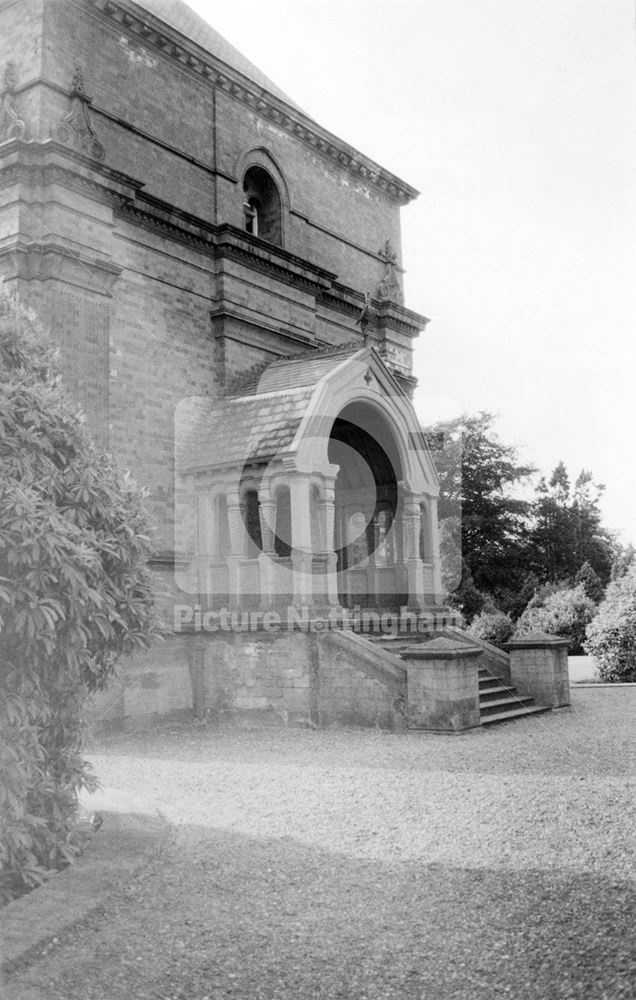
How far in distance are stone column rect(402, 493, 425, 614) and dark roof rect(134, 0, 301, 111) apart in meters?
9.19

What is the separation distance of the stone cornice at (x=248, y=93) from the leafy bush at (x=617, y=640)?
1156cm

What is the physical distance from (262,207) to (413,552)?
840 cm

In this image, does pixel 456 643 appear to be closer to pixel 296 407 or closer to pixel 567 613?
pixel 296 407

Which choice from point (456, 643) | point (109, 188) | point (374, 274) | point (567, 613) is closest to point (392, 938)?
point (456, 643)

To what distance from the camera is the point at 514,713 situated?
12.9 m

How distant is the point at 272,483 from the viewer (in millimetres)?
13594

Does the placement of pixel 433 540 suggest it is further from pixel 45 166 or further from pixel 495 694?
pixel 45 166

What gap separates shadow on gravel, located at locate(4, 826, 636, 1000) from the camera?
4039 mm

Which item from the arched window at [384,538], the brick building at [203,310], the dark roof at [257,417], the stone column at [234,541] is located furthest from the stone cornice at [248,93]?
the arched window at [384,538]

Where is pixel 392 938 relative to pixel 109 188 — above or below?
below

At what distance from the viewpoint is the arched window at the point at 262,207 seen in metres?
18.1

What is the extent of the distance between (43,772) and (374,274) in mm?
16810

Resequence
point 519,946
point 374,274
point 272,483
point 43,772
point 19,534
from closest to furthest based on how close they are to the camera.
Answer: point 519,946
point 19,534
point 43,772
point 272,483
point 374,274

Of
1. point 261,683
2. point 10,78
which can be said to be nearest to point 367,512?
point 261,683
